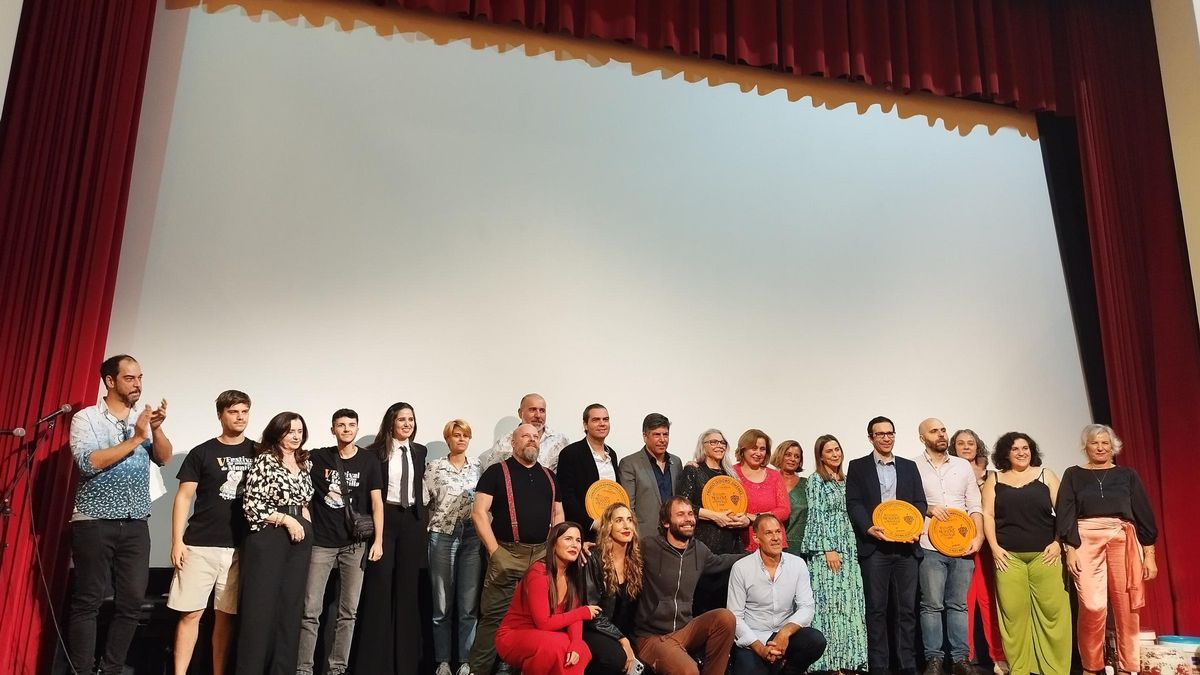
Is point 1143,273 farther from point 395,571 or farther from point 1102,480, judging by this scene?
point 395,571

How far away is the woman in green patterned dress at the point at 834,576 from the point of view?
4.62m

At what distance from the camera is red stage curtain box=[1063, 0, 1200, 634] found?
19.1 feet

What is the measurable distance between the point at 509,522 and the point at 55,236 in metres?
2.63

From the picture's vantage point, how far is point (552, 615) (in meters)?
3.74

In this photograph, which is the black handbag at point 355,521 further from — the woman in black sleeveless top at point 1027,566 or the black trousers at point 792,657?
the woman in black sleeveless top at point 1027,566

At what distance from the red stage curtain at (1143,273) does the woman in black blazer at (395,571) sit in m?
4.51

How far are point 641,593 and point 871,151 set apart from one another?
A: 368cm

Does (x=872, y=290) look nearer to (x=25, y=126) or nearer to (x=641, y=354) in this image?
(x=641, y=354)

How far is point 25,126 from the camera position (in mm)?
4527

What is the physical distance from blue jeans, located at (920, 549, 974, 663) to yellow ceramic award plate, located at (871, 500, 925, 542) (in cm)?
24

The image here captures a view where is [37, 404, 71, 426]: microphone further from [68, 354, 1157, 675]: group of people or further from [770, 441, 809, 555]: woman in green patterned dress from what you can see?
[770, 441, 809, 555]: woman in green patterned dress

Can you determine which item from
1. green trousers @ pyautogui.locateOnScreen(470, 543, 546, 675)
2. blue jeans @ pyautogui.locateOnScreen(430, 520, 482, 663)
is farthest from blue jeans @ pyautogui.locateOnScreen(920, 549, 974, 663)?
blue jeans @ pyautogui.locateOnScreen(430, 520, 482, 663)

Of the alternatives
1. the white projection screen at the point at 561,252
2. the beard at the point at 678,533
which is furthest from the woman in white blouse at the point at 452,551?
the beard at the point at 678,533

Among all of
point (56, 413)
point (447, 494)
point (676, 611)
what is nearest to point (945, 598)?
point (676, 611)
